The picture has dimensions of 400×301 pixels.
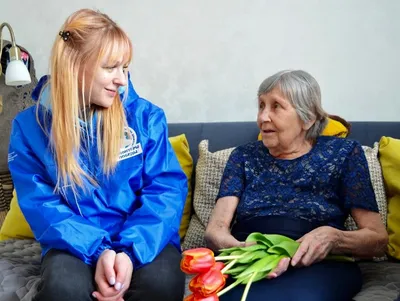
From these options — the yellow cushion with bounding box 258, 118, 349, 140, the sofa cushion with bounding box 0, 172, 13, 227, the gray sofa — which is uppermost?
the yellow cushion with bounding box 258, 118, 349, 140

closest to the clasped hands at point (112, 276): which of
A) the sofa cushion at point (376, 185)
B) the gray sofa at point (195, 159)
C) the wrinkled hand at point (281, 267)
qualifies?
the gray sofa at point (195, 159)

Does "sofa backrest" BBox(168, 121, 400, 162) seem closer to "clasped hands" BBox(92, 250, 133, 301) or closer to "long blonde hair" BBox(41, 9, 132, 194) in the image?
"long blonde hair" BBox(41, 9, 132, 194)

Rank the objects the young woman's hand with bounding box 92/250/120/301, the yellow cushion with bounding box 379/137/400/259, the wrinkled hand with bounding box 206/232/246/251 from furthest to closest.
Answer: the yellow cushion with bounding box 379/137/400/259, the wrinkled hand with bounding box 206/232/246/251, the young woman's hand with bounding box 92/250/120/301

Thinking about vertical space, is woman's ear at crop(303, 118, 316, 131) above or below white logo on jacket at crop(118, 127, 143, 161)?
above

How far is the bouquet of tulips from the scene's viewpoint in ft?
3.36

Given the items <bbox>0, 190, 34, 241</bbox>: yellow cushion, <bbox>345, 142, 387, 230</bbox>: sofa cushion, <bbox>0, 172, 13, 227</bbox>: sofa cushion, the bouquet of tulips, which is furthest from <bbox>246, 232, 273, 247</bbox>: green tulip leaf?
<bbox>0, 172, 13, 227</bbox>: sofa cushion

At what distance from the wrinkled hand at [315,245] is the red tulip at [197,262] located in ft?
1.44

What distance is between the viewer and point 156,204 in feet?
5.25

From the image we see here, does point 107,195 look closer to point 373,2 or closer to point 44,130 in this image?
point 44,130

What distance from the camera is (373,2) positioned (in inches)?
91.2

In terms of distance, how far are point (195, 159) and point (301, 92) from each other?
0.63m

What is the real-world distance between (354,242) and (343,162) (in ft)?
0.81

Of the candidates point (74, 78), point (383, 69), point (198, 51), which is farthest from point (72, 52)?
point (383, 69)

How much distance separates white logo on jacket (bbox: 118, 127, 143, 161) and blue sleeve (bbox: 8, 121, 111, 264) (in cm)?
21
